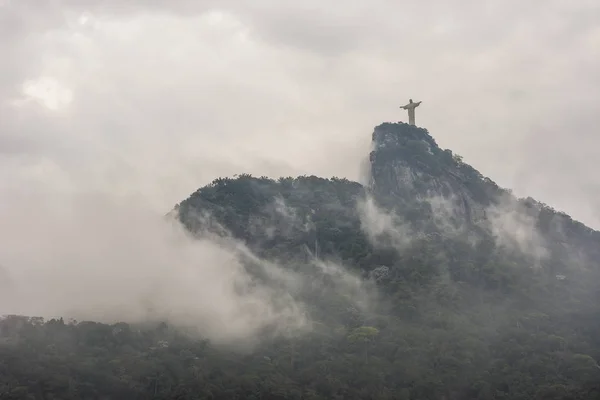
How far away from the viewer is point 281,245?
6171 inches

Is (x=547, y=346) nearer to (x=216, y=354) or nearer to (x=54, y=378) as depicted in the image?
(x=216, y=354)

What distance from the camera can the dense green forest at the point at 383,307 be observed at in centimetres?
10169

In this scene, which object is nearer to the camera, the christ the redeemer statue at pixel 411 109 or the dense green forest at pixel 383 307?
the dense green forest at pixel 383 307

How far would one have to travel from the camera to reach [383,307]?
135250 millimetres

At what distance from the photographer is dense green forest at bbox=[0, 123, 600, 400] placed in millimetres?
101688

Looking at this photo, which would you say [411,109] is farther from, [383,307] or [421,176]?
[383,307]

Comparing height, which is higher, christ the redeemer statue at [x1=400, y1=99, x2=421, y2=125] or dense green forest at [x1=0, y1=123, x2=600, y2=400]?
christ the redeemer statue at [x1=400, y1=99, x2=421, y2=125]

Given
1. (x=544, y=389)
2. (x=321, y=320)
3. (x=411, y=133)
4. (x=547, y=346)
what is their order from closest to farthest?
(x=544, y=389), (x=547, y=346), (x=321, y=320), (x=411, y=133)

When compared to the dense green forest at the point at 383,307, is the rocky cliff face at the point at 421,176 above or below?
above

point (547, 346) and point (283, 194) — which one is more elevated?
point (283, 194)

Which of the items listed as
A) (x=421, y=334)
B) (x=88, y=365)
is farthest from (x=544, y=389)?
(x=88, y=365)

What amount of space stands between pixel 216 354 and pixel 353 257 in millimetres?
51045

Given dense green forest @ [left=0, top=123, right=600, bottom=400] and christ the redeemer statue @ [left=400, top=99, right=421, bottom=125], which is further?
christ the redeemer statue @ [left=400, top=99, right=421, bottom=125]

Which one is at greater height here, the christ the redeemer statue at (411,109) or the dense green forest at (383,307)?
the christ the redeemer statue at (411,109)
